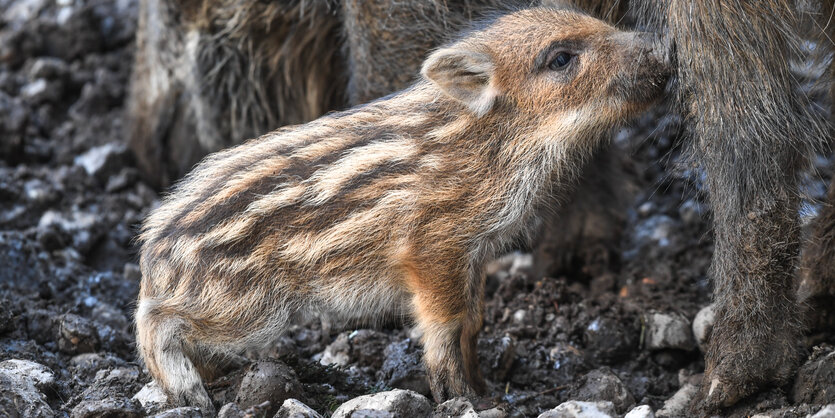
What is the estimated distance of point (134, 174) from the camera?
19.8 ft

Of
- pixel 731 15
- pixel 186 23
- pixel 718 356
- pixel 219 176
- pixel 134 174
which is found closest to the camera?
pixel 731 15

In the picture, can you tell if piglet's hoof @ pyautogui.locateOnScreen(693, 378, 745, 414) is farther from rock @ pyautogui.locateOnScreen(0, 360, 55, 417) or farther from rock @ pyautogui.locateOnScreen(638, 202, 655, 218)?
rock @ pyautogui.locateOnScreen(638, 202, 655, 218)

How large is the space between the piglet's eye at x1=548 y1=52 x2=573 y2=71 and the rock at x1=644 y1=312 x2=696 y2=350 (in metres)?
1.19

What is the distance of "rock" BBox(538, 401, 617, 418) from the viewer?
306 centimetres

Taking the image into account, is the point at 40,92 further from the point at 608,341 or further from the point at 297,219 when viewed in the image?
the point at 608,341

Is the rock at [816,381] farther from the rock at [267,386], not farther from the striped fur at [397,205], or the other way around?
the rock at [267,386]

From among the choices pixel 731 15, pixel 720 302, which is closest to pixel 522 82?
pixel 731 15

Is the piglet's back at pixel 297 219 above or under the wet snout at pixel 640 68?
under

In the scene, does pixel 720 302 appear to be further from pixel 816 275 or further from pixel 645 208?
pixel 645 208

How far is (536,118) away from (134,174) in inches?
125

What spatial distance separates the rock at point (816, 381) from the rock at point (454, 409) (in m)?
1.08

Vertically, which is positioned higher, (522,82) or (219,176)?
(522,82)

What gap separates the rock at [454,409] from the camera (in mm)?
3223

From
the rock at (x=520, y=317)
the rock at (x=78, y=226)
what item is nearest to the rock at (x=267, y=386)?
the rock at (x=520, y=317)
